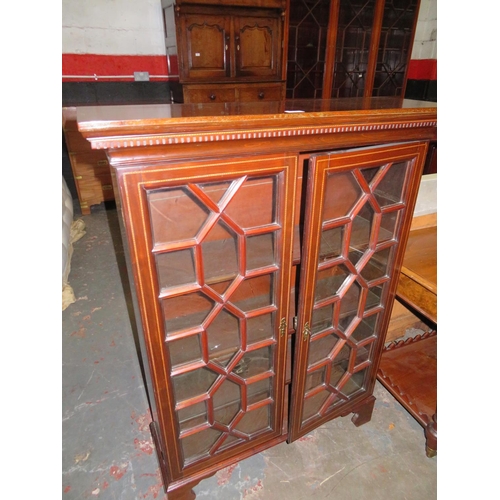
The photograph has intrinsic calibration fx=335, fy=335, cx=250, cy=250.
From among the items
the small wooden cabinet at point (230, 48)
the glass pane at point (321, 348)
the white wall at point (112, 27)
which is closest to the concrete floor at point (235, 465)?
the glass pane at point (321, 348)

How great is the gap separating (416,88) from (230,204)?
4539 mm

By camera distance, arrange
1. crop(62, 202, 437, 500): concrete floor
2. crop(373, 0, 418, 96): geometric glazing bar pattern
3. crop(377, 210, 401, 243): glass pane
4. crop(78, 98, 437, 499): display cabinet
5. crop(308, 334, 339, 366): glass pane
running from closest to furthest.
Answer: crop(78, 98, 437, 499): display cabinet → crop(377, 210, 401, 243): glass pane → crop(308, 334, 339, 366): glass pane → crop(62, 202, 437, 500): concrete floor → crop(373, 0, 418, 96): geometric glazing bar pattern

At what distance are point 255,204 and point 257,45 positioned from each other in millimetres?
2568

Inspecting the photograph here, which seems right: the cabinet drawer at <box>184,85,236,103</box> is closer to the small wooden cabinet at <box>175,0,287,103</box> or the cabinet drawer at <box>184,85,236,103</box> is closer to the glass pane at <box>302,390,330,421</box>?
the small wooden cabinet at <box>175,0,287,103</box>

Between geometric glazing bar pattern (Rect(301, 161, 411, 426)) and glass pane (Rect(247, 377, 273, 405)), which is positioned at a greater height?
geometric glazing bar pattern (Rect(301, 161, 411, 426))

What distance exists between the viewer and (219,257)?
0.87 meters

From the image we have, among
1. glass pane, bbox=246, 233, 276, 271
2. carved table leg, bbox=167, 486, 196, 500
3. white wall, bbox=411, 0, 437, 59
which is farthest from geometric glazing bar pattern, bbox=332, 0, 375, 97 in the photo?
carved table leg, bbox=167, 486, 196, 500

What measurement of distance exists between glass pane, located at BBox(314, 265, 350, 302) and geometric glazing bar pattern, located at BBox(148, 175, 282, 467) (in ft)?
0.56

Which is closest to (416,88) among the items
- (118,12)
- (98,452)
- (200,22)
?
(200,22)

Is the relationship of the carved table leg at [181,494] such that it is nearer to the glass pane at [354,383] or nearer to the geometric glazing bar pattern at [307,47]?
the glass pane at [354,383]

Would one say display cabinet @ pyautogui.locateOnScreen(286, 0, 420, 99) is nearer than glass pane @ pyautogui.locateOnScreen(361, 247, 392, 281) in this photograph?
No

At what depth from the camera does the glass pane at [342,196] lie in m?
0.89

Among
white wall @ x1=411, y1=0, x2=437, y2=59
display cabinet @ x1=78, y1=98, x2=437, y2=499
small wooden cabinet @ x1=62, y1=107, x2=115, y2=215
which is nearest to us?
display cabinet @ x1=78, y1=98, x2=437, y2=499

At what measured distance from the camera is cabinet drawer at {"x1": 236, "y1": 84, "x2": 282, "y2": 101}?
2.96m
